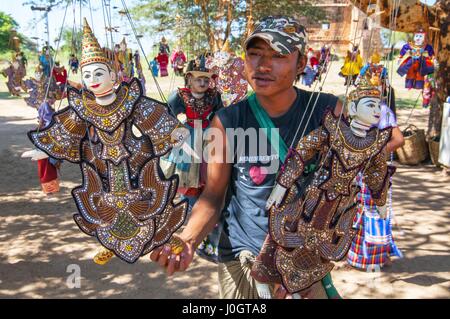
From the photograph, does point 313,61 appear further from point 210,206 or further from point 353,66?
point 210,206

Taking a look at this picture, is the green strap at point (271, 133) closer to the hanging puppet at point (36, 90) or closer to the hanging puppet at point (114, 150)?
the hanging puppet at point (114, 150)

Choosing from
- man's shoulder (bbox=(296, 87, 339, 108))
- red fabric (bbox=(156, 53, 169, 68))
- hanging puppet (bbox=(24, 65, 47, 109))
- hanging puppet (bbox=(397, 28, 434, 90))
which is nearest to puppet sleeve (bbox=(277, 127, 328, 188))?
man's shoulder (bbox=(296, 87, 339, 108))

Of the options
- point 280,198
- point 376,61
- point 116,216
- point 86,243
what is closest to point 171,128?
point 116,216

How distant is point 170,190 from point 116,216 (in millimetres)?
269

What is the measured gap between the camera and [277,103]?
165cm

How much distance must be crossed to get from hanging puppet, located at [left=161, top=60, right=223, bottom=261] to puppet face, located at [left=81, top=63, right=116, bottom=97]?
6.08 ft

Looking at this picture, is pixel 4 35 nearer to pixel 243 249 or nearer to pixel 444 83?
pixel 444 83

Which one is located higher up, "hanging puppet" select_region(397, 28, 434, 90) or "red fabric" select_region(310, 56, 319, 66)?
"red fabric" select_region(310, 56, 319, 66)

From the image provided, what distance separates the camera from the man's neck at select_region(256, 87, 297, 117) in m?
1.64

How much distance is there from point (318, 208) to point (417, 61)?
8126 mm

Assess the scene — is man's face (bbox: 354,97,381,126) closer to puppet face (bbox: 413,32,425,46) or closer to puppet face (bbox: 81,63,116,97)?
puppet face (bbox: 81,63,116,97)

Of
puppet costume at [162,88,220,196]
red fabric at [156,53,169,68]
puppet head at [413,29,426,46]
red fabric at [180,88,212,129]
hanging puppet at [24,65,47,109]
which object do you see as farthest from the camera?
red fabric at [156,53,169,68]

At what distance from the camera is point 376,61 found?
5.68 meters

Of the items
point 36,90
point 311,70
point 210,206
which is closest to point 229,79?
point 36,90
